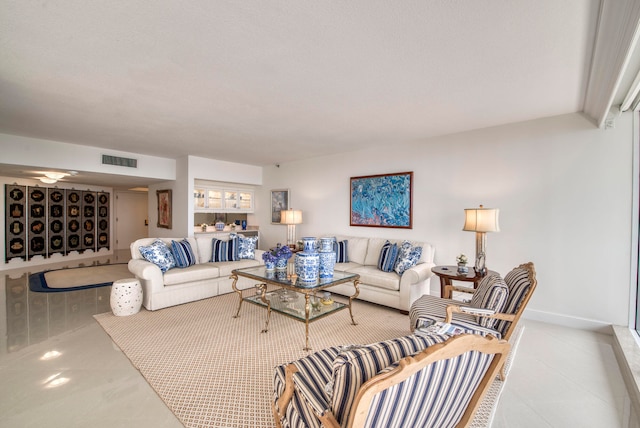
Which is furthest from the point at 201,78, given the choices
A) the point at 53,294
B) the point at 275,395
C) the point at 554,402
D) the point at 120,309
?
the point at 53,294

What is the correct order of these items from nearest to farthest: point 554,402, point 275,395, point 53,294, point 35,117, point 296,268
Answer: point 275,395 → point 554,402 → point 296,268 → point 35,117 → point 53,294

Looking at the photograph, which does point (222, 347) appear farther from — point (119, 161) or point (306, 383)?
point (119, 161)

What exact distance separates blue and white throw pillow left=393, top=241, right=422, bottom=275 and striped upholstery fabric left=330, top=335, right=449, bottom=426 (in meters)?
2.99

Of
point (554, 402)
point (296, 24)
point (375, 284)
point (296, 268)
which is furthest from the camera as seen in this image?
point (375, 284)

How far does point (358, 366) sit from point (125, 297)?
149 inches

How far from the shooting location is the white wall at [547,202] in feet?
10.1

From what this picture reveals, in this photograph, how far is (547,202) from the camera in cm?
344

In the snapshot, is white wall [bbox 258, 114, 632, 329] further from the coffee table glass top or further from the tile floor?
the coffee table glass top

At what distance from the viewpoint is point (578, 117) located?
3248 millimetres

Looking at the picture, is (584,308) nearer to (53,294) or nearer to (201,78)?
(201,78)

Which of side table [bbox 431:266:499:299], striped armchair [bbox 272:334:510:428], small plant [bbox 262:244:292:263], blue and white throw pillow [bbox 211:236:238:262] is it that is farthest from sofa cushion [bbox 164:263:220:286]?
striped armchair [bbox 272:334:510:428]

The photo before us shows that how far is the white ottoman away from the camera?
3562mm

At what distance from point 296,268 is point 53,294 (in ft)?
14.0

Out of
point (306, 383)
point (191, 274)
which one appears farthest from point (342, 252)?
point (306, 383)
